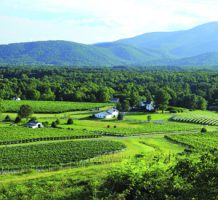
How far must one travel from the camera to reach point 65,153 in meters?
37.0

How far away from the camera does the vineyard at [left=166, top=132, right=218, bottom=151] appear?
41.6 m

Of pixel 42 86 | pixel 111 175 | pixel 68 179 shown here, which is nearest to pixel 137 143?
pixel 68 179

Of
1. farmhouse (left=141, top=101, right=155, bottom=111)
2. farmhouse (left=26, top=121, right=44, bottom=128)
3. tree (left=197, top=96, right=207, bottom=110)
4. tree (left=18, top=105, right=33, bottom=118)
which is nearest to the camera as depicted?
farmhouse (left=26, top=121, right=44, bottom=128)

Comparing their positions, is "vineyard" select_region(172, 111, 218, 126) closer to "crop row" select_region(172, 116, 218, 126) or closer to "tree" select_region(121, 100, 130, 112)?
"crop row" select_region(172, 116, 218, 126)

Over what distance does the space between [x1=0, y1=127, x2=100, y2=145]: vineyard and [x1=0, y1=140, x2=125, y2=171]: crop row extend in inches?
129

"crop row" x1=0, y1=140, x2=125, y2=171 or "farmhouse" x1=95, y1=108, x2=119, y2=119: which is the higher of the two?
"farmhouse" x1=95, y1=108, x2=119, y2=119

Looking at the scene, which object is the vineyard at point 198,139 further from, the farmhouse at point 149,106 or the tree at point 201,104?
the tree at point 201,104

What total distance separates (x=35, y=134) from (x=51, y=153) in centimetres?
1028

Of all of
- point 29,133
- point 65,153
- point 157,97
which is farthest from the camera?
point 157,97

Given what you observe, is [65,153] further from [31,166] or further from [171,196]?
[171,196]

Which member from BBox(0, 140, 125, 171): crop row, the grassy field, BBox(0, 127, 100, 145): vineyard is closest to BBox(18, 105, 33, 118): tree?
the grassy field

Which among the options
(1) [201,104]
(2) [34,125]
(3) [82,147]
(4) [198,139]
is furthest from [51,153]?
(1) [201,104]

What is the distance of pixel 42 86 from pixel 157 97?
4106 cm

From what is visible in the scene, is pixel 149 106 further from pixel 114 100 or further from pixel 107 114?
pixel 114 100
